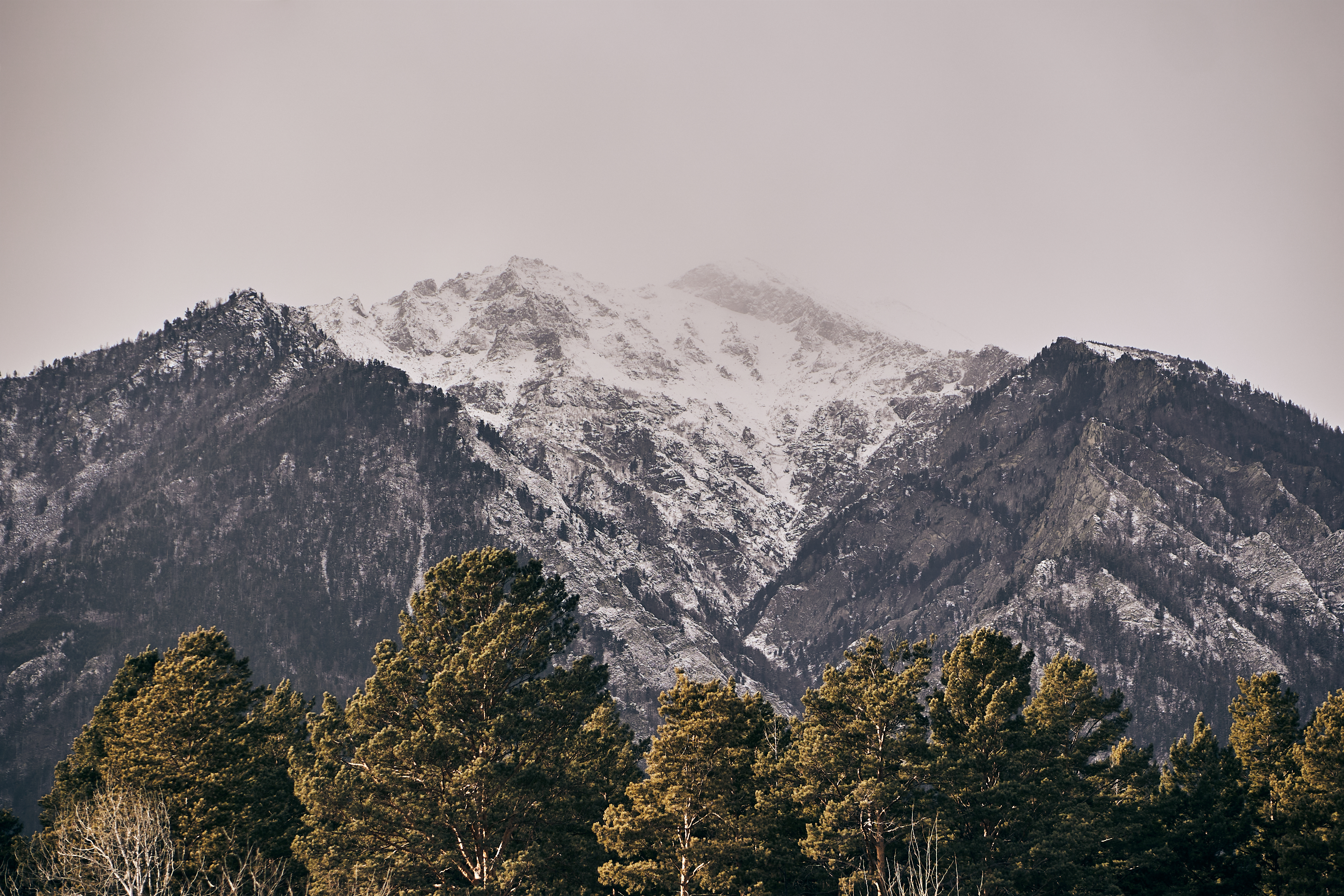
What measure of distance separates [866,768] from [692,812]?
1118cm

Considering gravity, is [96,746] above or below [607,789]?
below

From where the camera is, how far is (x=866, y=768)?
63281mm

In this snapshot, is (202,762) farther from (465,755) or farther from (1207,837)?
(1207,837)

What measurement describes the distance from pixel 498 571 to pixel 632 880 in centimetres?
1914

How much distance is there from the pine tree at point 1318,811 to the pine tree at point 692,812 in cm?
A: 3575

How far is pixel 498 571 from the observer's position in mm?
62062

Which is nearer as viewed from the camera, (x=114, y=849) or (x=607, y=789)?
(x=114, y=849)

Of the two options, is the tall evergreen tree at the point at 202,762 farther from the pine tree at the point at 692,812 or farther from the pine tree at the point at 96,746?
the pine tree at the point at 692,812

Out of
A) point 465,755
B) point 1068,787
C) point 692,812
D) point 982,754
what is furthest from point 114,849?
point 1068,787

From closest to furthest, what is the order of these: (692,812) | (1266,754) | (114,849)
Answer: (114,849), (692,812), (1266,754)

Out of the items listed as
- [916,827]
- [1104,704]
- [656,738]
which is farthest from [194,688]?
[1104,704]

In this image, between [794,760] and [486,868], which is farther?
[794,760]

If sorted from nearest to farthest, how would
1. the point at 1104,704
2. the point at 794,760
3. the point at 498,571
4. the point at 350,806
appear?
the point at 350,806
the point at 498,571
the point at 794,760
the point at 1104,704

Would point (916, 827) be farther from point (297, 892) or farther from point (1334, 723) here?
point (297, 892)
